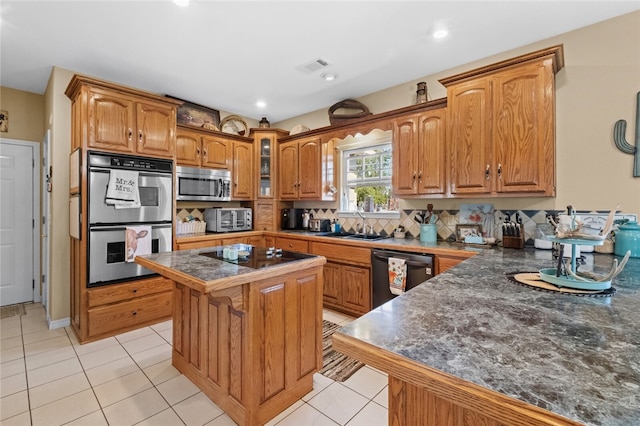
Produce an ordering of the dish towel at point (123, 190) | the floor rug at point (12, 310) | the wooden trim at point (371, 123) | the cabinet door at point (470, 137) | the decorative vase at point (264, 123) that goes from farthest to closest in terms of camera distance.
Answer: the decorative vase at point (264, 123), the floor rug at point (12, 310), the wooden trim at point (371, 123), the dish towel at point (123, 190), the cabinet door at point (470, 137)

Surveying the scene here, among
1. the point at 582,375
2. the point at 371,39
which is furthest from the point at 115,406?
the point at 371,39

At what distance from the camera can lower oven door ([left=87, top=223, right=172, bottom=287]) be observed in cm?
282

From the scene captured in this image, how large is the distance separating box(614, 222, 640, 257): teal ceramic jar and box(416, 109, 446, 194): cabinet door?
1.30 meters

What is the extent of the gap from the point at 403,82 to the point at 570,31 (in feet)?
4.99

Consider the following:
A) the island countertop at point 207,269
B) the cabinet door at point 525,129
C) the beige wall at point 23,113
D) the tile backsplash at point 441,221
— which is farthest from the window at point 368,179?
the beige wall at point 23,113

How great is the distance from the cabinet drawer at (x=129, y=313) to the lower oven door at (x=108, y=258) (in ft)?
0.88

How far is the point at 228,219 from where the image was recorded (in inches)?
159

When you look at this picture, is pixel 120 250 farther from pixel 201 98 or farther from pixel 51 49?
pixel 201 98

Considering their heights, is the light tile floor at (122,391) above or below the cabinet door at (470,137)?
below

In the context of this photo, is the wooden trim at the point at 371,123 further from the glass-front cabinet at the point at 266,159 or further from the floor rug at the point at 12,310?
the floor rug at the point at 12,310

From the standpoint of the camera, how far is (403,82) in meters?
3.46

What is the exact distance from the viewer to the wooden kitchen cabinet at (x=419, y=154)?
2.93 metres

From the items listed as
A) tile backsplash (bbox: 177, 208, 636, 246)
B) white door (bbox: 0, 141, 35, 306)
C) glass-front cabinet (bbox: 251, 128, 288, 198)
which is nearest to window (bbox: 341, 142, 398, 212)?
tile backsplash (bbox: 177, 208, 636, 246)

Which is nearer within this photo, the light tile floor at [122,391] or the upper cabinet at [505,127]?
the light tile floor at [122,391]
